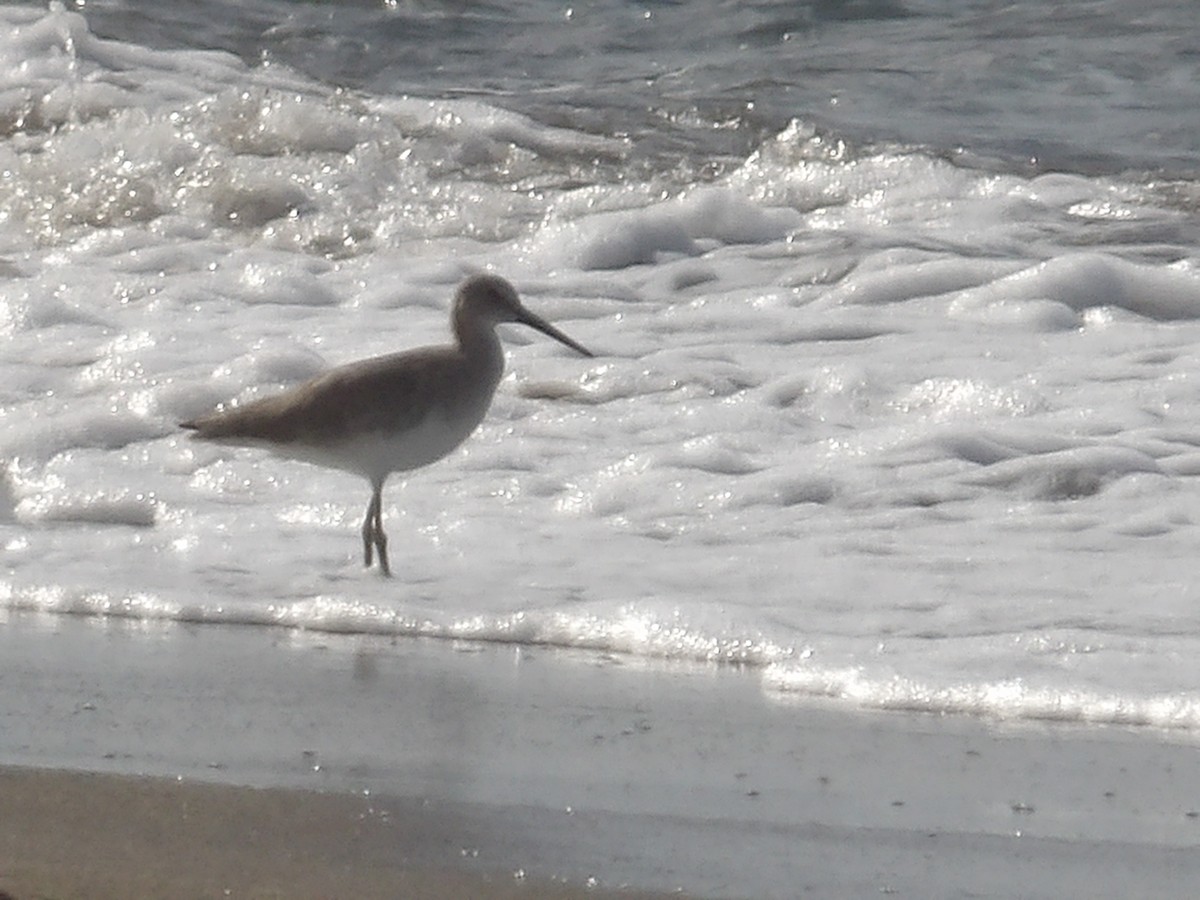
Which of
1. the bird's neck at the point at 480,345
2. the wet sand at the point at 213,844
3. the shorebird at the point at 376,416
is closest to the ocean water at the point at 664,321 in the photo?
the shorebird at the point at 376,416

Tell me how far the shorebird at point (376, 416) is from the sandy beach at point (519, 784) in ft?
2.27

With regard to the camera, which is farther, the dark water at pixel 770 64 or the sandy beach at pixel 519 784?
the dark water at pixel 770 64

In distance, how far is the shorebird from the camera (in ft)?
19.6

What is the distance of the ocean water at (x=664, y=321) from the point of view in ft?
18.7

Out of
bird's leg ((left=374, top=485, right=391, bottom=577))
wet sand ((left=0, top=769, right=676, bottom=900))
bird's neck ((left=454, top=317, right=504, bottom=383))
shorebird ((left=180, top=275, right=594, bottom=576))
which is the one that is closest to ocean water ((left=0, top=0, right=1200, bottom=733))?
bird's leg ((left=374, top=485, right=391, bottom=577))

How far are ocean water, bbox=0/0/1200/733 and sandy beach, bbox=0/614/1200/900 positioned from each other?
0.27 metres

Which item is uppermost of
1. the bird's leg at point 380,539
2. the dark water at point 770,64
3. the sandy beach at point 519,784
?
the sandy beach at point 519,784

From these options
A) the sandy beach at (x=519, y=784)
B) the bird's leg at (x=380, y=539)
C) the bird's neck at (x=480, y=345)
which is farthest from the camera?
the bird's neck at (x=480, y=345)

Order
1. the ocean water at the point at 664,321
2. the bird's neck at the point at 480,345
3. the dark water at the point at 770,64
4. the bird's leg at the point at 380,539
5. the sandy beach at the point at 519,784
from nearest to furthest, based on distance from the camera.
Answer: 1. the sandy beach at the point at 519,784
2. the ocean water at the point at 664,321
3. the bird's leg at the point at 380,539
4. the bird's neck at the point at 480,345
5. the dark water at the point at 770,64

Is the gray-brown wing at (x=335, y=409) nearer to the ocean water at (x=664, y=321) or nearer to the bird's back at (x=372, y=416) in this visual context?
the bird's back at (x=372, y=416)

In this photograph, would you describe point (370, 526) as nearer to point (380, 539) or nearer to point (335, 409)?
point (380, 539)

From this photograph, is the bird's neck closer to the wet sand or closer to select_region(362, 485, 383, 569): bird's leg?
select_region(362, 485, 383, 569): bird's leg

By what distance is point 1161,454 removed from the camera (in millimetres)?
6758

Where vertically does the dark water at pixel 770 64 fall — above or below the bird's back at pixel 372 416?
below
